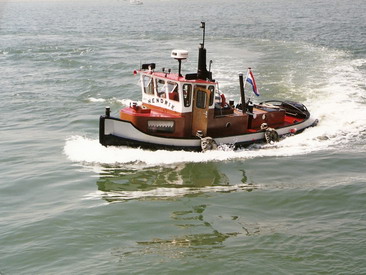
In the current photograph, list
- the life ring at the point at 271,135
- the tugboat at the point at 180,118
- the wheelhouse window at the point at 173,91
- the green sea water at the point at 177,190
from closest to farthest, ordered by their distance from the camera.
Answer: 1. the green sea water at the point at 177,190
2. the tugboat at the point at 180,118
3. the wheelhouse window at the point at 173,91
4. the life ring at the point at 271,135

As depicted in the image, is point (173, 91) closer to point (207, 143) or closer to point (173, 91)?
point (173, 91)

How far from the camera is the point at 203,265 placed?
41.9 ft

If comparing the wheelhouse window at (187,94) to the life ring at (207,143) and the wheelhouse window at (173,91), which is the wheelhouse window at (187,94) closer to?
the wheelhouse window at (173,91)

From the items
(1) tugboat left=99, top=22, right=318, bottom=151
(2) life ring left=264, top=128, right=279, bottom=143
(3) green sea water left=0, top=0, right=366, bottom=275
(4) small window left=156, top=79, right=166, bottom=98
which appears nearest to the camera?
(3) green sea water left=0, top=0, right=366, bottom=275

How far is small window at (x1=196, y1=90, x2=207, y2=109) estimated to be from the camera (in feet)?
63.7

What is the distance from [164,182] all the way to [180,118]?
2.62 m

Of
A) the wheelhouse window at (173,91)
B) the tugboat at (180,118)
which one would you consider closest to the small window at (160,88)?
the tugboat at (180,118)

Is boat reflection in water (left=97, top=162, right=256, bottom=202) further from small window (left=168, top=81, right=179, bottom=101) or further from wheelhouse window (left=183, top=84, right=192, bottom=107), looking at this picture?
small window (left=168, top=81, right=179, bottom=101)

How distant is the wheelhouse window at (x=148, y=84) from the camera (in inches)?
799

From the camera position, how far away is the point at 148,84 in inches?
802

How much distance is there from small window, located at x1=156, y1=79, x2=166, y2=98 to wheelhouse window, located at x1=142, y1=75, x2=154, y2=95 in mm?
261

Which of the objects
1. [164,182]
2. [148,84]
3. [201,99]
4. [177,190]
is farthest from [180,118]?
[177,190]

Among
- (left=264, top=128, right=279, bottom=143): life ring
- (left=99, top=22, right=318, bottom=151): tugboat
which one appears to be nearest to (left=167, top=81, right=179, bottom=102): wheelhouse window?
(left=99, top=22, right=318, bottom=151): tugboat

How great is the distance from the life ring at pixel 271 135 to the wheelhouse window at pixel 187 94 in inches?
137
